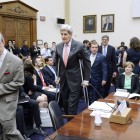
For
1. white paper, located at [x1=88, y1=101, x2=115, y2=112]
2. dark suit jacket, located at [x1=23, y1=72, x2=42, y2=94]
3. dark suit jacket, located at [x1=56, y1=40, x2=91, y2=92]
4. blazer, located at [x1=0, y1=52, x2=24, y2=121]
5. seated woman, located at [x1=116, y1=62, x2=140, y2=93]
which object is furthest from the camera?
seated woman, located at [x1=116, y1=62, x2=140, y2=93]

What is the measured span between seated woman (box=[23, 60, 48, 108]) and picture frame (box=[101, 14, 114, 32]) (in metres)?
9.68

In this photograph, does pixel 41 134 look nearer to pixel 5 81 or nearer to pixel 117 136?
pixel 5 81

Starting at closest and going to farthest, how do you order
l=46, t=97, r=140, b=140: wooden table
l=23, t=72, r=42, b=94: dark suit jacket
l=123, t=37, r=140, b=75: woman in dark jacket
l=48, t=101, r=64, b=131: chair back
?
l=46, t=97, r=140, b=140: wooden table < l=48, t=101, r=64, b=131: chair back < l=23, t=72, r=42, b=94: dark suit jacket < l=123, t=37, r=140, b=75: woman in dark jacket

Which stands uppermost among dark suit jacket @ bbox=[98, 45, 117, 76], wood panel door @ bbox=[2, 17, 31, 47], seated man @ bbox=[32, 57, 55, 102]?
wood panel door @ bbox=[2, 17, 31, 47]

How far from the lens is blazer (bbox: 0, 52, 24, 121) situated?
103 inches

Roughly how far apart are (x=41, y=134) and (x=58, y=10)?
34.7ft

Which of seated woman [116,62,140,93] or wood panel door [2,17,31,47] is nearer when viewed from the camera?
seated woman [116,62,140,93]

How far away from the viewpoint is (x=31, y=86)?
382cm

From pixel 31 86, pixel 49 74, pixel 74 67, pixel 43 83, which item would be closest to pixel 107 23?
pixel 49 74

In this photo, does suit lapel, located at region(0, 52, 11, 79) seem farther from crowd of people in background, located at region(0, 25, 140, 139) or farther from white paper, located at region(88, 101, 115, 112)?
white paper, located at region(88, 101, 115, 112)

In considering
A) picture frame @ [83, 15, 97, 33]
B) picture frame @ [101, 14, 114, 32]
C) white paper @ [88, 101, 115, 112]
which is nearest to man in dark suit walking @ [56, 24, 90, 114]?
white paper @ [88, 101, 115, 112]

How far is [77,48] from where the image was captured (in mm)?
3258

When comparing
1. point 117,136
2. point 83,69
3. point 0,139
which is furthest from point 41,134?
point 117,136

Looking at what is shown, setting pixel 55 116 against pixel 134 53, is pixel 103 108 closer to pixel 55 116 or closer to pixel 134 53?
pixel 55 116
